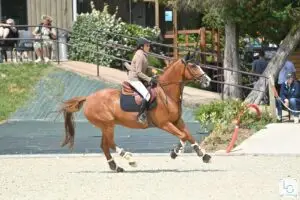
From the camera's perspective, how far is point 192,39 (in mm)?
30297

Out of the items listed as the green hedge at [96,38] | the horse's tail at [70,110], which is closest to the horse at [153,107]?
the horse's tail at [70,110]

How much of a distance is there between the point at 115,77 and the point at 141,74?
457 inches

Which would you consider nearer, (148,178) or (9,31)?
(148,178)

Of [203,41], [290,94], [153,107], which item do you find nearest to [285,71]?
[290,94]

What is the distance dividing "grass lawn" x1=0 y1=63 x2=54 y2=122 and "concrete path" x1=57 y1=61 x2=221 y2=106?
3.09 feet

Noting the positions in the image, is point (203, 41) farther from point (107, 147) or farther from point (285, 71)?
point (107, 147)

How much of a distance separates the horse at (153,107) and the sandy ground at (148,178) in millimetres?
571

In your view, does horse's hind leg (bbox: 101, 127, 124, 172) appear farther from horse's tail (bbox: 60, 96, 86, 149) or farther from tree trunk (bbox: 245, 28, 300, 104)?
tree trunk (bbox: 245, 28, 300, 104)

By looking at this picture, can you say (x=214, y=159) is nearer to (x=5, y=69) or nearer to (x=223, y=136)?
(x=223, y=136)

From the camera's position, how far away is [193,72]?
1310 cm

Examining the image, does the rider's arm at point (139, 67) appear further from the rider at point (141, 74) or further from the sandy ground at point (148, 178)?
the sandy ground at point (148, 178)

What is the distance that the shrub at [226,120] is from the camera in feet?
55.3

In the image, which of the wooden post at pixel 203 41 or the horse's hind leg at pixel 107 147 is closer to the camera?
the horse's hind leg at pixel 107 147

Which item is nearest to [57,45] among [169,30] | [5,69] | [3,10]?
[5,69]
